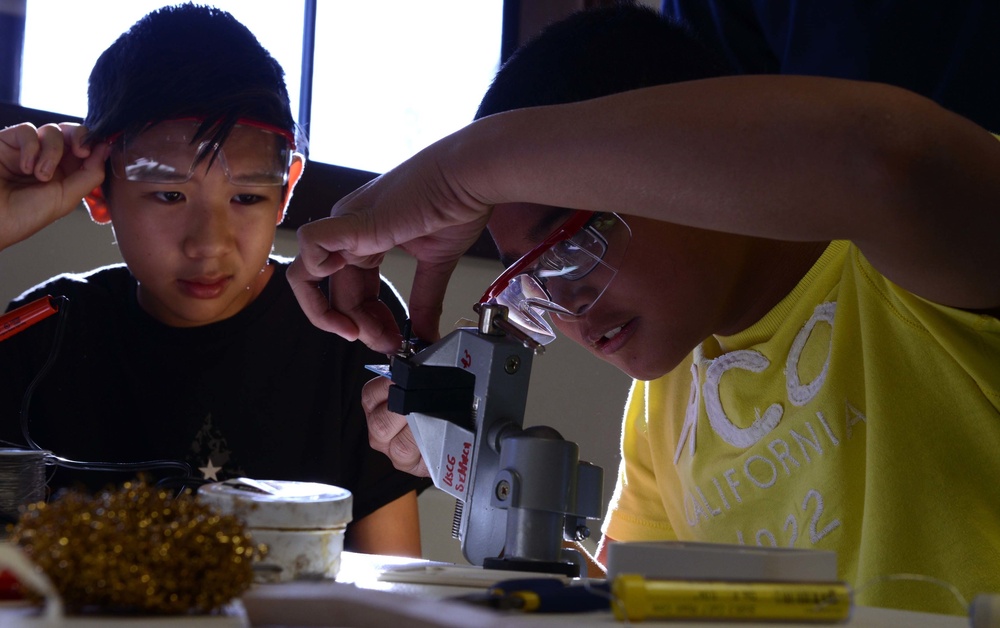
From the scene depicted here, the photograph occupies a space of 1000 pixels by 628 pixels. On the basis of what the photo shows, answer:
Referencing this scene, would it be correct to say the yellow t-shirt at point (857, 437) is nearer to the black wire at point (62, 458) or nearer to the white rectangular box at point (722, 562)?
the white rectangular box at point (722, 562)

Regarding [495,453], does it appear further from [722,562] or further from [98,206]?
[98,206]

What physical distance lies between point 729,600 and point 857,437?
0.54 metres

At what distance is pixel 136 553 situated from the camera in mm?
456

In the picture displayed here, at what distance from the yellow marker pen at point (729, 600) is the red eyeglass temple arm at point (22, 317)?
2.58 ft

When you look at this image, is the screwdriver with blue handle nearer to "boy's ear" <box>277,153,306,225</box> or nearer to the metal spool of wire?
the metal spool of wire

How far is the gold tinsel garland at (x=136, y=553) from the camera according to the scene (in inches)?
17.7

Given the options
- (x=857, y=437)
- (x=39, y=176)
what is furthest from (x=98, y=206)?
(x=857, y=437)

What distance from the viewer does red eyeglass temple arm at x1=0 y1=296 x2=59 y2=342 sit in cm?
101

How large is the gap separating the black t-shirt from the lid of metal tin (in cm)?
77

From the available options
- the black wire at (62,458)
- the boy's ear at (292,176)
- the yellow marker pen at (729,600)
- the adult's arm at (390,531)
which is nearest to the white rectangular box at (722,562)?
the yellow marker pen at (729,600)

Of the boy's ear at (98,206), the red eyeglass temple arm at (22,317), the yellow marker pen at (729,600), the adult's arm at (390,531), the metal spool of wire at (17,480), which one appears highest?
the boy's ear at (98,206)

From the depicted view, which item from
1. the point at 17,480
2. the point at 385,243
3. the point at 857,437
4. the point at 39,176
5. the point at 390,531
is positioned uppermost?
the point at 39,176

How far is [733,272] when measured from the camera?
1.05 metres

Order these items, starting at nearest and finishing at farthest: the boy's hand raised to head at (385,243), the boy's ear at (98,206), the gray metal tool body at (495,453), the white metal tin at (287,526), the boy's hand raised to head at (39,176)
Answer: the white metal tin at (287,526), the gray metal tool body at (495,453), the boy's hand raised to head at (385,243), the boy's hand raised to head at (39,176), the boy's ear at (98,206)
